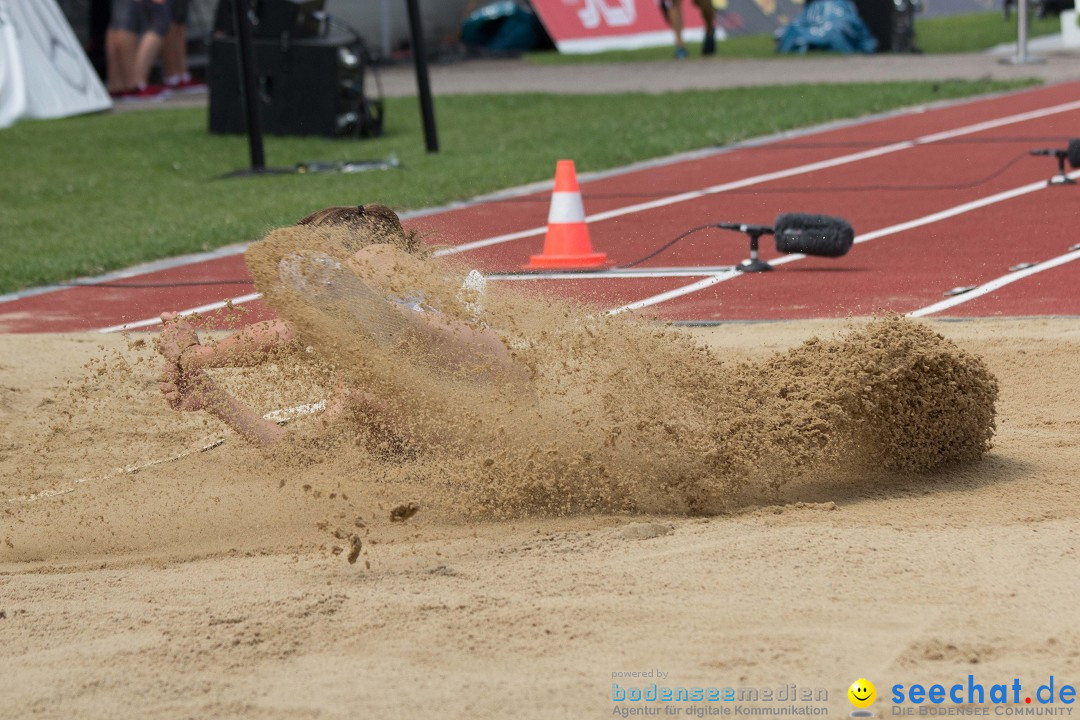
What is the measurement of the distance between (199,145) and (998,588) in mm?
12438

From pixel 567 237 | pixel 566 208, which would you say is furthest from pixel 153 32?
pixel 567 237

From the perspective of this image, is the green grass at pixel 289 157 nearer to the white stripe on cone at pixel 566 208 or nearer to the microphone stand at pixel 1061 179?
the white stripe on cone at pixel 566 208

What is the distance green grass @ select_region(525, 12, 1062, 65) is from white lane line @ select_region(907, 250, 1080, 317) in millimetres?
13777

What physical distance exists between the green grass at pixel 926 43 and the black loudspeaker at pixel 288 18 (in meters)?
7.55

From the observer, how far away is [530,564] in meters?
3.65

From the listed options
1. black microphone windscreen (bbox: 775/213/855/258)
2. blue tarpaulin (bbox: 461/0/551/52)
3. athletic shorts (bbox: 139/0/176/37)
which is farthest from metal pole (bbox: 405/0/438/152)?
blue tarpaulin (bbox: 461/0/551/52)

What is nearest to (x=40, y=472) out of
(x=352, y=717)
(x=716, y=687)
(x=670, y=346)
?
(x=670, y=346)

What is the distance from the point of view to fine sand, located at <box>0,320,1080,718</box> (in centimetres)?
297

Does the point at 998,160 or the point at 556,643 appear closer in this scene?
the point at 556,643

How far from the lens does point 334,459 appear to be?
178 inches

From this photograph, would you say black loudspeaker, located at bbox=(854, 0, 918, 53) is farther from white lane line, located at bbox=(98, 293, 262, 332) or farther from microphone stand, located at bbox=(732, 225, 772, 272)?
white lane line, located at bbox=(98, 293, 262, 332)

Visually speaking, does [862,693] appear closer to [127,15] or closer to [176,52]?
[127,15]

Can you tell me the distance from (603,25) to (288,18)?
1037 cm

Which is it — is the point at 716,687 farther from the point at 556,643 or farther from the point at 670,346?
the point at 670,346
